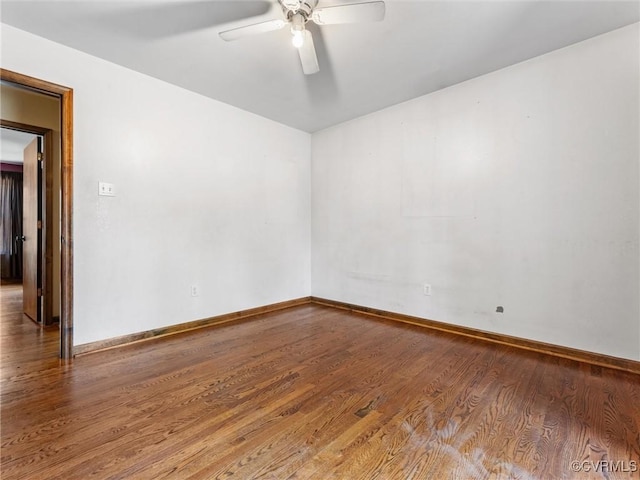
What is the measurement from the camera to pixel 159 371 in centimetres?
220

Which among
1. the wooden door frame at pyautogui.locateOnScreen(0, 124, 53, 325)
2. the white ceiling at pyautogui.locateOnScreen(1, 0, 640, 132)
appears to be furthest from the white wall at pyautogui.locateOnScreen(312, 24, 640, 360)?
the wooden door frame at pyautogui.locateOnScreen(0, 124, 53, 325)

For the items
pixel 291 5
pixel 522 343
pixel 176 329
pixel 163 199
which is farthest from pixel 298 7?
pixel 522 343

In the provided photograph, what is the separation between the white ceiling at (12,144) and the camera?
4.49m

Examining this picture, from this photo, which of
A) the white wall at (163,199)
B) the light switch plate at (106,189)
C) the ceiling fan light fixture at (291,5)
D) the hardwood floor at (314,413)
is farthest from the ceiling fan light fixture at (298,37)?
the hardwood floor at (314,413)

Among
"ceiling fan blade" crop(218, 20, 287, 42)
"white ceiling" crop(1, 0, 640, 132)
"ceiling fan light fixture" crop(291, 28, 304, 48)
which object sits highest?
"white ceiling" crop(1, 0, 640, 132)

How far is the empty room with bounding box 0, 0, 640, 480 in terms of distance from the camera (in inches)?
59.5

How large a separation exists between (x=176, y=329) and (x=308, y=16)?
9.60 ft

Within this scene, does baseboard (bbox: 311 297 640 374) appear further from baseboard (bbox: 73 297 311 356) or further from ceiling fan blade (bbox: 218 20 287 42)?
ceiling fan blade (bbox: 218 20 287 42)

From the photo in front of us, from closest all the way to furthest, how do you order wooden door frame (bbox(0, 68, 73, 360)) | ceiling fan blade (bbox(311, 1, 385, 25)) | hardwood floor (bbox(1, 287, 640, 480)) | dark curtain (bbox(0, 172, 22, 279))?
hardwood floor (bbox(1, 287, 640, 480)) → ceiling fan blade (bbox(311, 1, 385, 25)) → wooden door frame (bbox(0, 68, 73, 360)) → dark curtain (bbox(0, 172, 22, 279))

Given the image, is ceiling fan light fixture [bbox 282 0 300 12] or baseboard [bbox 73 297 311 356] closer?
ceiling fan light fixture [bbox 282 0 300 12]

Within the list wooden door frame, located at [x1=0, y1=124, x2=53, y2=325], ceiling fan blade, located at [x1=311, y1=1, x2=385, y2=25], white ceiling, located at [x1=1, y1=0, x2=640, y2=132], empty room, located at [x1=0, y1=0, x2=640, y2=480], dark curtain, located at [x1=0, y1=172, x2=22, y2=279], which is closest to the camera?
empty room, located at [x1=0, y1=0, x2=640, y2=480]

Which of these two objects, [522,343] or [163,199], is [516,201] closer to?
[522,343]

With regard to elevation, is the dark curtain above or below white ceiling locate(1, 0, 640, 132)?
below

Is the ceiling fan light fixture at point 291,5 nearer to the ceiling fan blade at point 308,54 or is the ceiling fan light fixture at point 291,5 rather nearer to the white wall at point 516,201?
the ceiling fan blade at point 308,54
